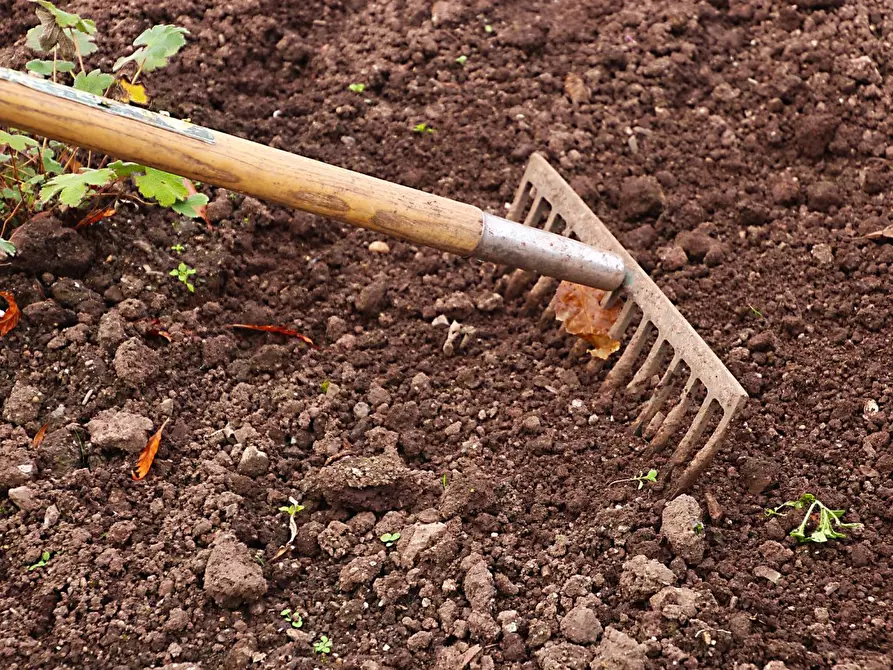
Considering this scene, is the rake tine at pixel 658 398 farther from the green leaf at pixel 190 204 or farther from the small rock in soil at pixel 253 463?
the green leaf at pixel 190 204

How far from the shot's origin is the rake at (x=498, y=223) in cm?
234

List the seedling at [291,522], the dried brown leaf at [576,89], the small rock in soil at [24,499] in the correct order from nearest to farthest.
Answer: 1. the small rock in soil at [24,499]
2. the seedling at [291,522]
3. the dried brown leaf at [576,89]

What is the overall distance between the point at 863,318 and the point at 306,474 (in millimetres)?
2019

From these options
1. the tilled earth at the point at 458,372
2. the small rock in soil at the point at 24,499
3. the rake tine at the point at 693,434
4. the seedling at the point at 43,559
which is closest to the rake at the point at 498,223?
the rake tine at the point at 693,434

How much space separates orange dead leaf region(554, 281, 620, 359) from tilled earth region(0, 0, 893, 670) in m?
0.11

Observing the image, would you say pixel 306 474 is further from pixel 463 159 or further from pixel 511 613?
pixel 463 159

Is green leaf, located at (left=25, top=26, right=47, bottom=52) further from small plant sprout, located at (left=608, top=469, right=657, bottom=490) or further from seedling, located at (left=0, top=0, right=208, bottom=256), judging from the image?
small plant sprout, located at (left=608, top=469, right=657, bottom=490)

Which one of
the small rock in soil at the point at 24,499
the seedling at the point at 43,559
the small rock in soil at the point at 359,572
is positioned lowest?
the seedling at the point at 43,559

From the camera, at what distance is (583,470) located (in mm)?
2902

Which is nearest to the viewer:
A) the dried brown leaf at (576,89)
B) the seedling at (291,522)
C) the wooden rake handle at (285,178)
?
the wooden rake handle at (285,178)

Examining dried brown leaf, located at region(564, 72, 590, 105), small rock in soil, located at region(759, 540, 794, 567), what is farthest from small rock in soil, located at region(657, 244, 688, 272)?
small rock in soil, located at region(759, 540, 794, 567)

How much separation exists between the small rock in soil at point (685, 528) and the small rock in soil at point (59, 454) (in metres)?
1.79

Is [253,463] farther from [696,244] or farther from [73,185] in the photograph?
[696,244]

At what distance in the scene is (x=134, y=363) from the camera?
9.41 ft
